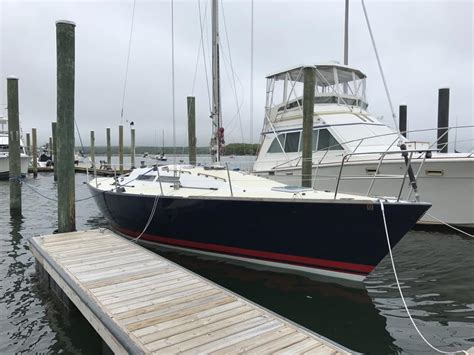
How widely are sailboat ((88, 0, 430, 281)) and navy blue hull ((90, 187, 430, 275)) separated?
0.5 inches

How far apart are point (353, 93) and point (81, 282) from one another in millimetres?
11315

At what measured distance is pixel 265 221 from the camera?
6.37m

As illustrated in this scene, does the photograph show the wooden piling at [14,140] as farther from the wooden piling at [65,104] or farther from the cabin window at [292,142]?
the cabin window at [292,142]

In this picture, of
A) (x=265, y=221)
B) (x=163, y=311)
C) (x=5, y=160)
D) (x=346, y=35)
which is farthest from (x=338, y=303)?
(x=5, y=160)

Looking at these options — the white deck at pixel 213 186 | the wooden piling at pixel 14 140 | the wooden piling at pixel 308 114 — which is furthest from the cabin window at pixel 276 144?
the wooden piling at pixel 14 140

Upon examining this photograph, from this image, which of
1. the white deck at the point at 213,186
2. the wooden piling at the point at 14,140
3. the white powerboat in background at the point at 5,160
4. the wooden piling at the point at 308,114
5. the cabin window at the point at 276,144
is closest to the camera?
the white deck at the point at 213,186

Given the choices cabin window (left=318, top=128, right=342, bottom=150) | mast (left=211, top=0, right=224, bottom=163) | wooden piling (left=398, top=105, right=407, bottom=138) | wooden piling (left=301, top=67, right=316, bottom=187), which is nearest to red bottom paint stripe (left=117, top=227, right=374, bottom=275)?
mast (left=211, top=0, right=224, bottom=163)

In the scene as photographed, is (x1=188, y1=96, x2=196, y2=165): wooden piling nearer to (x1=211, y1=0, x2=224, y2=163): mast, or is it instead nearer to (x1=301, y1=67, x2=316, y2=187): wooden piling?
(x1=211, y1=0, x2=224, y2=163): mast

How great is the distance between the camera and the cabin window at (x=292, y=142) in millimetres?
12520

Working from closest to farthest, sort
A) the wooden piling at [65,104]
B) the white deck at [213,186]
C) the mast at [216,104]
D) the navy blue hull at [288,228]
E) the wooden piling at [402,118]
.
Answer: the navy blue hull at [288,228], the white deck at [213,186], the wooden piling at [65,104], the mast at [216,104], the wooden piling at [402,118]

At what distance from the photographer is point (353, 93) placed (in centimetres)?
1362

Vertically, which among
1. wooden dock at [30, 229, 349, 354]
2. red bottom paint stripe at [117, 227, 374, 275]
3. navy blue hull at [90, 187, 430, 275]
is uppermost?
navy blue hull at [90, 187, 430, 275]

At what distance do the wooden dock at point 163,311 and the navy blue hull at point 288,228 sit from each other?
51.5 inches

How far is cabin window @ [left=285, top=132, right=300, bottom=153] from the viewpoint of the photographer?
41.1ft
